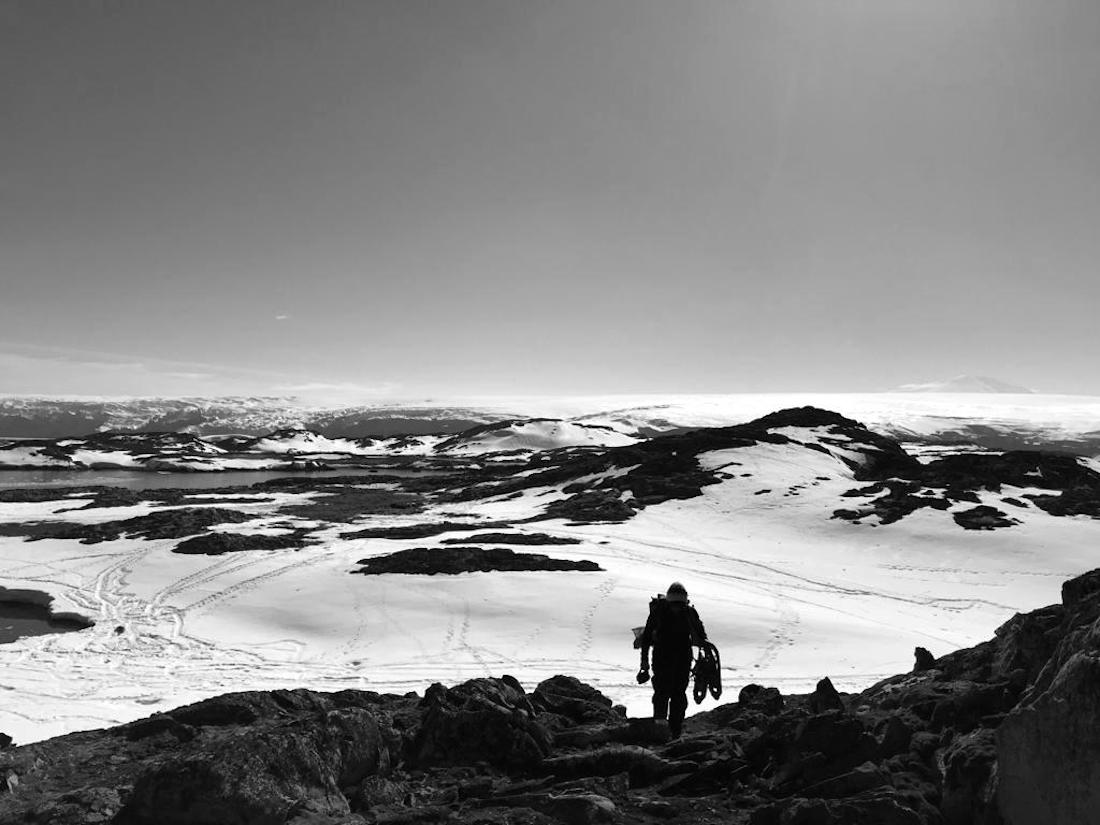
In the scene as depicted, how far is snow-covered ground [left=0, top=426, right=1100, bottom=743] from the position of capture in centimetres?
1744

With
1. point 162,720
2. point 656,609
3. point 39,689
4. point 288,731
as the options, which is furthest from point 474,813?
point 39,689

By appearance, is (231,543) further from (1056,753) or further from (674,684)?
(1056,753)

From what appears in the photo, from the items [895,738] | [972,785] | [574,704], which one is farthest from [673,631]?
[972,785]

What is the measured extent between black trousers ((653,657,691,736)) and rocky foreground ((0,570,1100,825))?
31 cm

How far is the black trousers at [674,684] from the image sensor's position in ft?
30.2

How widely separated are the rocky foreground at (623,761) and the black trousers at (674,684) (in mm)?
308

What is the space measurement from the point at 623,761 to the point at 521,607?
1656cm

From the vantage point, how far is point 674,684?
9.38 metres

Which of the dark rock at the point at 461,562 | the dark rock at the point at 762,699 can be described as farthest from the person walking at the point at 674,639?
the dark rock at the point at 461,562

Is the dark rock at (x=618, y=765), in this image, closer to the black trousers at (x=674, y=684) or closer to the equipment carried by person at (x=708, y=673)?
the black trousers at (x=674, y=684)

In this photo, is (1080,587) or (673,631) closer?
(1080,587)

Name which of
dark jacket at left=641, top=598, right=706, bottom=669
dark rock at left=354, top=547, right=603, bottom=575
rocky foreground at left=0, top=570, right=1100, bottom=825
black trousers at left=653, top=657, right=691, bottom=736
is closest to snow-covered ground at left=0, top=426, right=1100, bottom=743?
dark rock at left=354, top=547, right=603, bottom=575

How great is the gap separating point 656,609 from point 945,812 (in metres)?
4.06

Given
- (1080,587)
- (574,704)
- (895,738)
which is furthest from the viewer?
(574,704)
